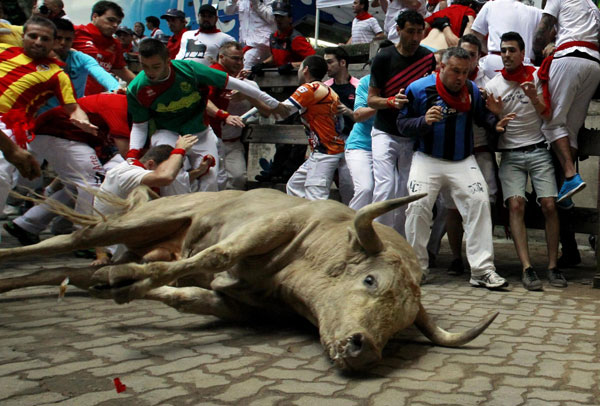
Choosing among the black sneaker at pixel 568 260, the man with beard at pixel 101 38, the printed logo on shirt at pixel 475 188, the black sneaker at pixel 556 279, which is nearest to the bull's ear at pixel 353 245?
the printed logo on shirt at pixel 475 188

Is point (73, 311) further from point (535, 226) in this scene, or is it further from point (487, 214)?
point (535, 226)

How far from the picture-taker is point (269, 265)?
13.2 feet

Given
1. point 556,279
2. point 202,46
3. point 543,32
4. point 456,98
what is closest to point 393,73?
point 456,98

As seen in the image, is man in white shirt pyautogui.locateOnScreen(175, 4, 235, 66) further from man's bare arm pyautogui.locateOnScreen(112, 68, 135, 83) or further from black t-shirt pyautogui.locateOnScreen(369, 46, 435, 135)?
black t-shirt pyautogui.locateOnScreen(369, 46, 435, 135)

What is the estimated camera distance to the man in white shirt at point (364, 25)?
1027cm

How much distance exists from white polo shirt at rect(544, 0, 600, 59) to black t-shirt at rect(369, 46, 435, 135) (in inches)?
53.8

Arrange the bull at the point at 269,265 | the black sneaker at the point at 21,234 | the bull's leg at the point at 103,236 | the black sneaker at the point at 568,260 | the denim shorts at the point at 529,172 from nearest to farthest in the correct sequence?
the bull at the point at 269,265 → the bull's leg at the point at 103,236 → the denim shorts at the point at 529,172 → the black sneaker at the point at 21,234 → the black sneaker at the point at 568,260

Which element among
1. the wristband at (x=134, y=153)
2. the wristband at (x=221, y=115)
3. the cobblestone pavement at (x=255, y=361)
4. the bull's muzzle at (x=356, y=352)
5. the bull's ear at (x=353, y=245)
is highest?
the wristband at (x=221, y=115)

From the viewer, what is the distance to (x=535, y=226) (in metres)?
6.77

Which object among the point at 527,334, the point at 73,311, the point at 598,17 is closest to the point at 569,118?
the point at 598,17

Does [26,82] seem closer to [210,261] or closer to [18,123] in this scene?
[18,123]

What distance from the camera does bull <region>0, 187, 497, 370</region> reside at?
3350 mm

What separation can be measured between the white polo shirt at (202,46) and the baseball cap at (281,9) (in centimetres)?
76

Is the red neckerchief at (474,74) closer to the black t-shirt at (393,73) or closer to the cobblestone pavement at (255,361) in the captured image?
the black t-shirt at (393,73)
